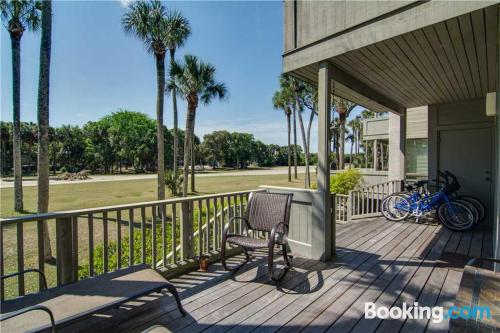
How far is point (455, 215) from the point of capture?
180 inches

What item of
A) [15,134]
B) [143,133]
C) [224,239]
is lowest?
[224,239]

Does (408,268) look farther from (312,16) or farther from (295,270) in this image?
(312,16)

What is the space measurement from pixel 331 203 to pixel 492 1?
2.52m

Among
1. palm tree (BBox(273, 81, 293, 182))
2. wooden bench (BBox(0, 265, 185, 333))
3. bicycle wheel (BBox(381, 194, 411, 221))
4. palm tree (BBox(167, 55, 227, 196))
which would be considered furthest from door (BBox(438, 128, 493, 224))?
palm tree (BBox(273, 81, 293, 182))

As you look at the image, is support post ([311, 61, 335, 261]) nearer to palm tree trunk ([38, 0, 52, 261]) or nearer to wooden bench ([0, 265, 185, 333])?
wooden bench ([0, 265, 185, 333])

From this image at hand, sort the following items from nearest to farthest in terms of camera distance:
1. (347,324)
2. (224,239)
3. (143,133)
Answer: (347,324)
(224,239)
(143,133)

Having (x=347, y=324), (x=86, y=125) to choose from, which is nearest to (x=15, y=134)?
(x=347, y=324)

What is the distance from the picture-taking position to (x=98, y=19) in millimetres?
8344

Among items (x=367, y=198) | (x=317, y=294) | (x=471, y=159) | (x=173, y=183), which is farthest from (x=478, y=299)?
(x=173, y=183)

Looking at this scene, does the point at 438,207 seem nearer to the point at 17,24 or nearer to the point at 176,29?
the point at 176,29

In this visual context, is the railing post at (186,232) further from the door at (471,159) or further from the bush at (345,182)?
the bush at (345,182)

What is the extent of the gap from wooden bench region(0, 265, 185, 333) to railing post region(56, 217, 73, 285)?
36 centimetres

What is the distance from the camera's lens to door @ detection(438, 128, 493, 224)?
16.4 feet

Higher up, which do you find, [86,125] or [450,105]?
[86,125]
